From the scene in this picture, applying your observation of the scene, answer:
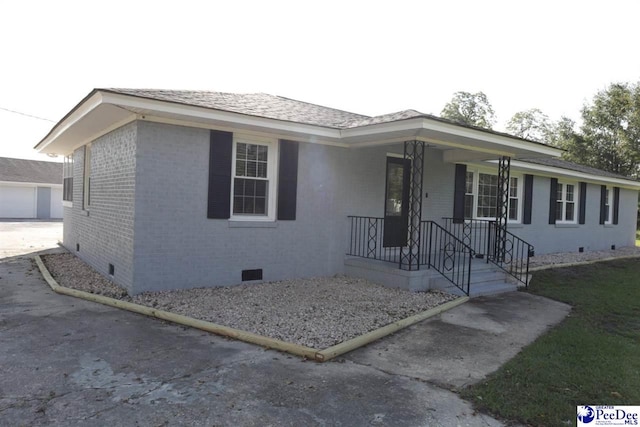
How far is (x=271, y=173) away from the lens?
335 inches

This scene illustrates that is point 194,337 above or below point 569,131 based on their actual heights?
below

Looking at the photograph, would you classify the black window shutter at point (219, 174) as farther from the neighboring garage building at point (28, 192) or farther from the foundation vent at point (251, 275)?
the neighboring garage building at point (28, 192)

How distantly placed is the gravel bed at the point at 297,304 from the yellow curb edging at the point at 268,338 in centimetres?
16

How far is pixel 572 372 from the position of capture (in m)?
4.44

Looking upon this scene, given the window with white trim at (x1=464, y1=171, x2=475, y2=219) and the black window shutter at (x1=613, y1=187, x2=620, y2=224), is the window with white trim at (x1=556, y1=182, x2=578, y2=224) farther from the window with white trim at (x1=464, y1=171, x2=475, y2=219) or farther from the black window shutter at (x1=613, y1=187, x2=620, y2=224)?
the window with white trim at (x1=464, y1=171, x2=475, y2=219)

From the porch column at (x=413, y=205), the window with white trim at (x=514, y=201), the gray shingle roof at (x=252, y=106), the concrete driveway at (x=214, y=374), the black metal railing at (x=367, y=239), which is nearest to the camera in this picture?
the concrete driveway at (x=214, y=374)

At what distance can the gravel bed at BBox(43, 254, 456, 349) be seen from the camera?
18.6ft

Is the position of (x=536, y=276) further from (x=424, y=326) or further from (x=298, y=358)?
(x=298, y=358)

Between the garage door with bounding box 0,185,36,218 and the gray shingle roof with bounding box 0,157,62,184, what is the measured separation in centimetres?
74

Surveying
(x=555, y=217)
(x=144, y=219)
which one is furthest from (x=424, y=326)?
(x=555, y=217)

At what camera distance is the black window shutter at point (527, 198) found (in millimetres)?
13945

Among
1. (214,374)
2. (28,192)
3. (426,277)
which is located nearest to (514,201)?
(426,277)

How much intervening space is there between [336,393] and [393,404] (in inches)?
20.1

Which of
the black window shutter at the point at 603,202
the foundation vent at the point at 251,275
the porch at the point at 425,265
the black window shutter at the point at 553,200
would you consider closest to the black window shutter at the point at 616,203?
the black window shutter at the point at 603,202
